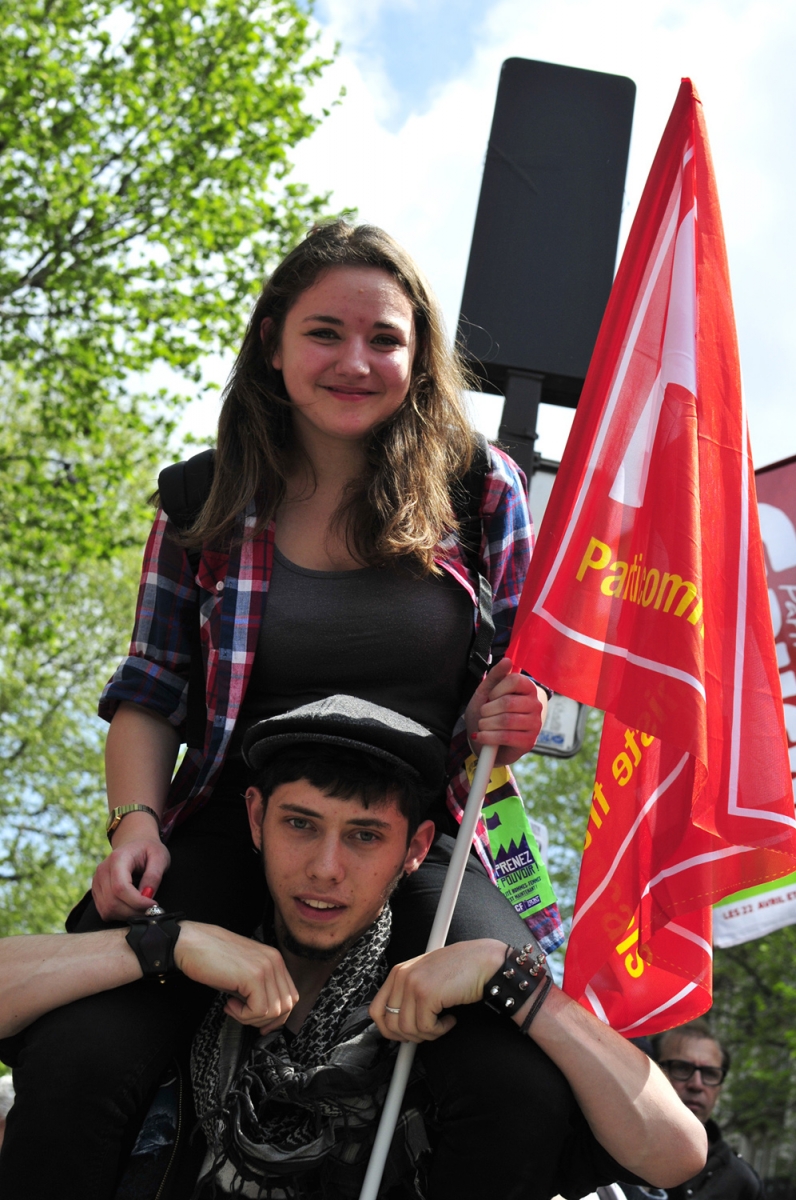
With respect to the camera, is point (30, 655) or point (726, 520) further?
point (30, 655)

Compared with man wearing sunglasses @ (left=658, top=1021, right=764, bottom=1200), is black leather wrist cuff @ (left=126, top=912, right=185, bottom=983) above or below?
above

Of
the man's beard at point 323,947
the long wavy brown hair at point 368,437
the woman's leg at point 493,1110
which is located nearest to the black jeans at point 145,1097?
the woman's leg at point 493,1110

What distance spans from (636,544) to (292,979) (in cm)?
125

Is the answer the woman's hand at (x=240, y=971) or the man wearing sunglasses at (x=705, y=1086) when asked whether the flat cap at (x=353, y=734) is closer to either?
the woman's hand at (x=240, y=971)

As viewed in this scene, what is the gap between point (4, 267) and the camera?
41.3 feet

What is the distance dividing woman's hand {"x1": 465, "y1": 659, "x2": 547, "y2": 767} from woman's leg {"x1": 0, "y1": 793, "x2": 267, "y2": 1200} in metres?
0.83

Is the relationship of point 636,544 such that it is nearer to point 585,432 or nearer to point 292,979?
point 585,432

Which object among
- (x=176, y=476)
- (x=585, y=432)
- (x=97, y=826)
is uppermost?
(x=585, y=432)

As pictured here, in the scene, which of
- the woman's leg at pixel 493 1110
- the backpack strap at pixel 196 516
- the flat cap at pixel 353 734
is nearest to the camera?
the woman's leg at pixel 493 1110

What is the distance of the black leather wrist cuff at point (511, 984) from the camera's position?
2.46 meters

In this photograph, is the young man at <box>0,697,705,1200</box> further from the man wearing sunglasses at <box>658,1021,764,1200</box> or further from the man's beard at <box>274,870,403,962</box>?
the man wearing sunglasses at <box>658,1021,764,1200</box>

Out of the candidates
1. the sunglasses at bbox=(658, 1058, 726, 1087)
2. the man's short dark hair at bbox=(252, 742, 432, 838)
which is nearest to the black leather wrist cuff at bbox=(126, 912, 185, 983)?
the man's short dark hair at bbox=(252, 742, 432, 838)

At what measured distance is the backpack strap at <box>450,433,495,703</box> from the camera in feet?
10.3

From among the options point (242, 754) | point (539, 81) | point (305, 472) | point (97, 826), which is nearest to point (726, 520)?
point (305, 472)
